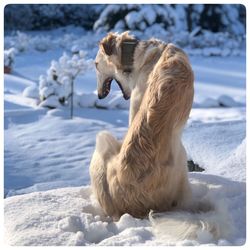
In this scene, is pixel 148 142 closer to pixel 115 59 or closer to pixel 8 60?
pixel 115 59

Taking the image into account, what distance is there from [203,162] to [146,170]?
1586 millimetres

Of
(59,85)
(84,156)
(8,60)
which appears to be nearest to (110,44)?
(84,156)

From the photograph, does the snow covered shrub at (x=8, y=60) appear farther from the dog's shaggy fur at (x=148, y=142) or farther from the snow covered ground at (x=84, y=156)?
the dog's shaggy fur at (x=148, y=142)

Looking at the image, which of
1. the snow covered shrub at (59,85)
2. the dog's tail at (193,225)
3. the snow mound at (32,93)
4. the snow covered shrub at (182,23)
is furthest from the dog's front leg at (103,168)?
the snow covered shrub at (182,23)

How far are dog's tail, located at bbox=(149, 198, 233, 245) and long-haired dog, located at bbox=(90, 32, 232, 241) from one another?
0.12 metres

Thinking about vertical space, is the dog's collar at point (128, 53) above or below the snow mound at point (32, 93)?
above

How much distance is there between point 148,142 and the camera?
87.7 inches

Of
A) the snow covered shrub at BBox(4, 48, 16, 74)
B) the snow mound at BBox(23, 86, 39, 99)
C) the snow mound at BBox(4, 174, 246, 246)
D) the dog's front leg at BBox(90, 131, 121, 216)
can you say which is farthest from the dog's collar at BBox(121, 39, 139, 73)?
the snow covered shrub at BBox(4, 48, 16, 74)

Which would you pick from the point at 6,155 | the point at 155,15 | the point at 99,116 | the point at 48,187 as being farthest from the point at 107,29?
the point at 48,187

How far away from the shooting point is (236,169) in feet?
9.98

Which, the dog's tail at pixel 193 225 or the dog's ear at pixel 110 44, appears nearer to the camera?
the dog's tail at pixel 193 225

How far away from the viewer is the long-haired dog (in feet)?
7.18

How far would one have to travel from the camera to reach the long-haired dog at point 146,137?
86.2 inches

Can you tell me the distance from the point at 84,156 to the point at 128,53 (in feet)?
9.52
